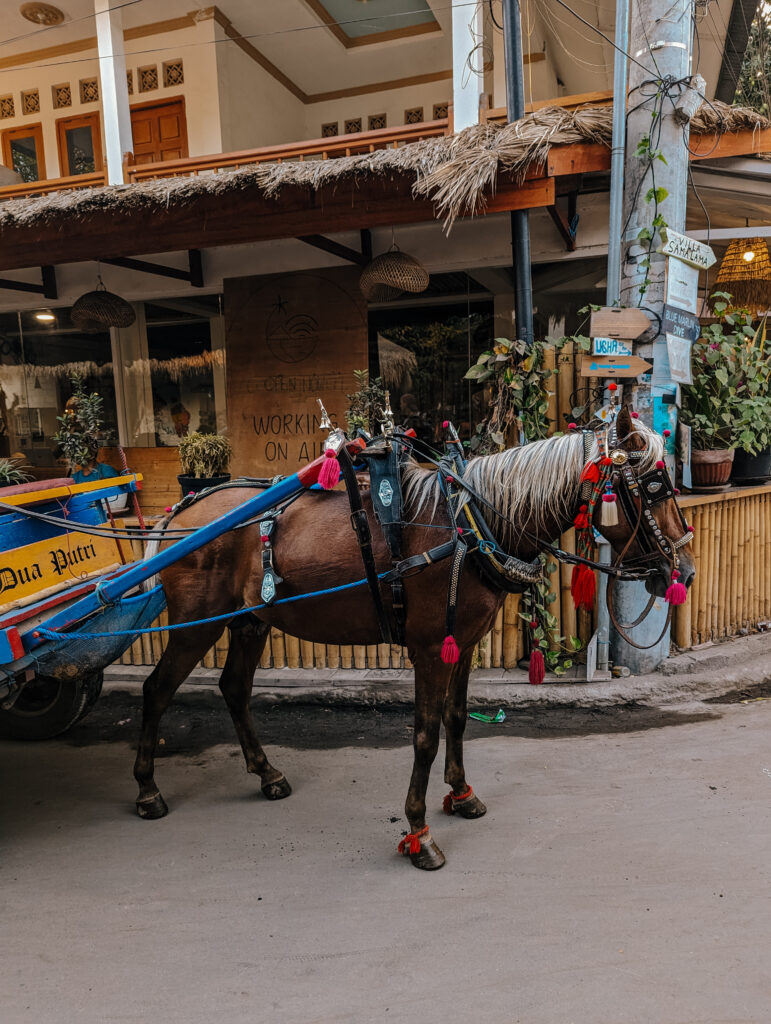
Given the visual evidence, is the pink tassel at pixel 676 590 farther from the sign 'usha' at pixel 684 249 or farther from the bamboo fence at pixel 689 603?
the sign 'usha' at pixel 684 249

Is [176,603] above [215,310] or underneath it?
underneath

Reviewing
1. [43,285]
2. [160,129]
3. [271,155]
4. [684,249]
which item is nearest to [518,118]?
[684,249]

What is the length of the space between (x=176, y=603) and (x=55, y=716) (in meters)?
1.43

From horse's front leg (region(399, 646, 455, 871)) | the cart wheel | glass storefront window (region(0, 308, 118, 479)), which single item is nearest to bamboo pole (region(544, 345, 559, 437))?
horse's front leg (region(399, 646, 455, 871))

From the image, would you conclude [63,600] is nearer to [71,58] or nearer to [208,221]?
[208,221]

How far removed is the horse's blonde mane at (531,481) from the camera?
270 centimetres

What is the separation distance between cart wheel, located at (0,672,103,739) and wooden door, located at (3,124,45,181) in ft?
27.5

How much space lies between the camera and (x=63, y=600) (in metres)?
3.24

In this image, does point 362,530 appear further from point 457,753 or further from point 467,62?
point 467,62

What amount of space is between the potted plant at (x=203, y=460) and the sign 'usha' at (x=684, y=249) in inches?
176

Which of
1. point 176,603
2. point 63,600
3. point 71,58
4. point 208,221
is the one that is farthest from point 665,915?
point 71,58

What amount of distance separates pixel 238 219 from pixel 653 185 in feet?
11.1

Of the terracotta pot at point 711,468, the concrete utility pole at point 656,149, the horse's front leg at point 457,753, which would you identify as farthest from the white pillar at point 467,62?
the horse's front leg at point 457,753

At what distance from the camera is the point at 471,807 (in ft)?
10.3
